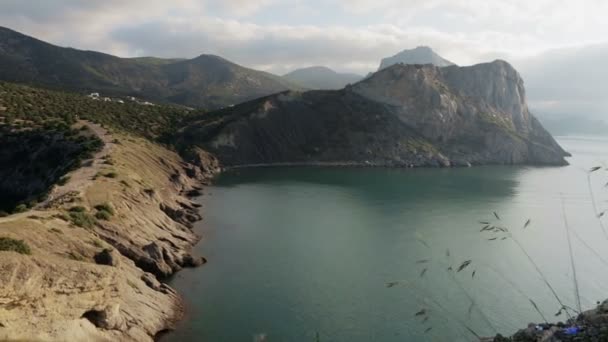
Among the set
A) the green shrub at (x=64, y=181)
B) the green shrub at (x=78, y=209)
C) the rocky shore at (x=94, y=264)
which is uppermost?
the green shrub at (x=64, y=181)

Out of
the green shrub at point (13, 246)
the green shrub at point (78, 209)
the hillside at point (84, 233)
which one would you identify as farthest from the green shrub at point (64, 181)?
the green shrub at point (13, 246)

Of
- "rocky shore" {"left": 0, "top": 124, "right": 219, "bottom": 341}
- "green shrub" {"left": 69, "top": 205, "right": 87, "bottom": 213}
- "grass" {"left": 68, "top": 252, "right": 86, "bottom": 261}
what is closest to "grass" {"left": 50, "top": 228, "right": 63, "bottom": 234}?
"rocky shore" {"left": 0, "top": 124, "right": 219, "bottom": 341}

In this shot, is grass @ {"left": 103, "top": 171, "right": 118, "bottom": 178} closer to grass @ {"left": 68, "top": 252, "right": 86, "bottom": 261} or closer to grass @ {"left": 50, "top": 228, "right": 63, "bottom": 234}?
grass @ {"left": 50, "top": 228, "right": 63, "bottom": 234}

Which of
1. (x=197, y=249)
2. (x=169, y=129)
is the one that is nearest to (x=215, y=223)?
(x=197, y=249)

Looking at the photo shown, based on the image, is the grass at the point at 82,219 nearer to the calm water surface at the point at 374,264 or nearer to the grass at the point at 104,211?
the grass at the point at 104,211

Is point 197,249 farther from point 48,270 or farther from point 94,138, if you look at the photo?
point 94,138
